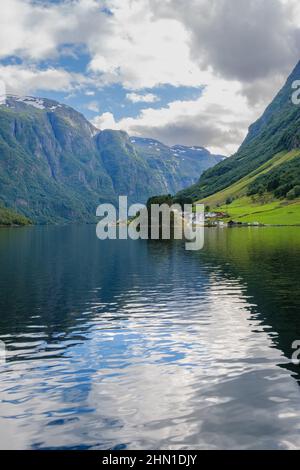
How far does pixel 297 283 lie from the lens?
6619 cm

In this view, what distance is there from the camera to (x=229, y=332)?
135 ft

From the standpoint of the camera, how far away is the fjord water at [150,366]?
22.6m

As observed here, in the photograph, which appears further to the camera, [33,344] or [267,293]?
[267,293]

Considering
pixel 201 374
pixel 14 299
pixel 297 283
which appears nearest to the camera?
pixel 201 374

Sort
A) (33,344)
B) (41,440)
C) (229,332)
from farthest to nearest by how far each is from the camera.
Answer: (229,332) < (33,344) < (41,440)

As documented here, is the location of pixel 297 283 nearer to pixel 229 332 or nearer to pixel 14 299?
pixel 229 332

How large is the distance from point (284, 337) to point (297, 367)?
7.50m

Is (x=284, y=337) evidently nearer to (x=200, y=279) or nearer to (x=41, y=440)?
(x=41, y=440)

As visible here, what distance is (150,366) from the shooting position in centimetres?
3222

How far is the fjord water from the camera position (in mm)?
22641

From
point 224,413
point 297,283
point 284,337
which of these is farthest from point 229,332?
point 297,283

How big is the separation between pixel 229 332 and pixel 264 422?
17.7m

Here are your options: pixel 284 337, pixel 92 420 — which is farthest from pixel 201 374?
pixel 284 337

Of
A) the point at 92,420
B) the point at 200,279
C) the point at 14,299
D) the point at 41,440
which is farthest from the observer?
the point at 200,279
